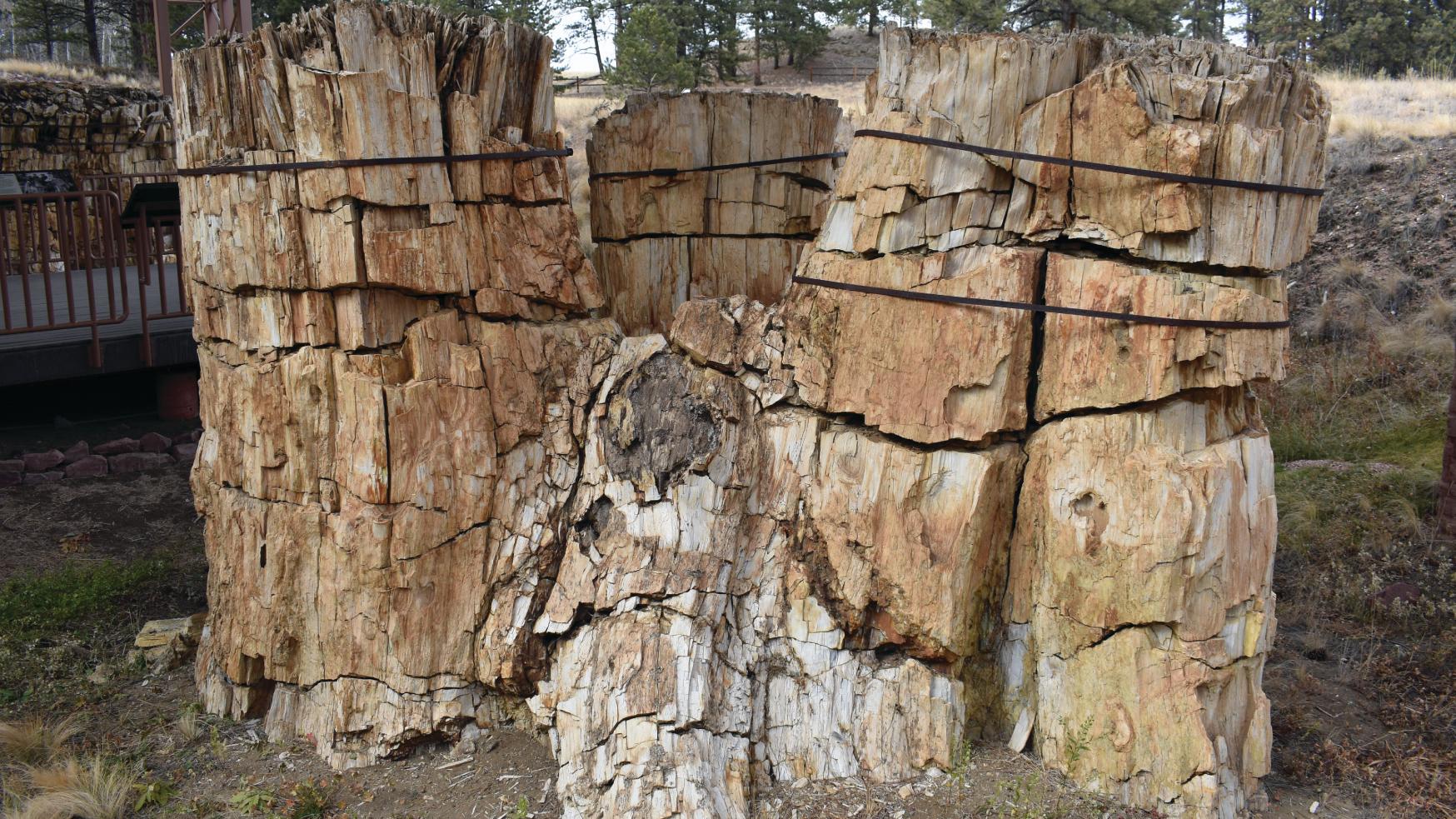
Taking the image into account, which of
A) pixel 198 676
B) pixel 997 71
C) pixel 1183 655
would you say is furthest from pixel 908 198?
pixel 198 676

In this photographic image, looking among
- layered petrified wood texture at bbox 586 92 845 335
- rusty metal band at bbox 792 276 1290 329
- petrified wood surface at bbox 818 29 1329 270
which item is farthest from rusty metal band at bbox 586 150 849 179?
rusty metal band at bbox 792 276 1290 329

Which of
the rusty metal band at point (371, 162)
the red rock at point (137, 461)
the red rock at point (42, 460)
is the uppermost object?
the rusty metal band at point (371, 162)

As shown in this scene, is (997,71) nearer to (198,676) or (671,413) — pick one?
(671,413)

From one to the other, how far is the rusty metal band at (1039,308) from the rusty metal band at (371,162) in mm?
1433

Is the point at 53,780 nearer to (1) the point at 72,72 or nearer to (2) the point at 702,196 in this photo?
(2) the point at 702,196

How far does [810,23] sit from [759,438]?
27125 millimetres

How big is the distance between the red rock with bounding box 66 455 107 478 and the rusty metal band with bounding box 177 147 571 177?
4192mm

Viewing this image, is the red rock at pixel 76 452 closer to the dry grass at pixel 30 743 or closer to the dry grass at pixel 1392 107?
the dry grass at pixel 30 743

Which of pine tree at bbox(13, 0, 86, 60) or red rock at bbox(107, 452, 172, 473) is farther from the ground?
pine tree at bbox(13, 0, 86, 60)

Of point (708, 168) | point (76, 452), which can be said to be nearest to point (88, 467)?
point (76, 452)

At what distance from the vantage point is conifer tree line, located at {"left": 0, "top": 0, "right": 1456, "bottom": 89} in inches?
749

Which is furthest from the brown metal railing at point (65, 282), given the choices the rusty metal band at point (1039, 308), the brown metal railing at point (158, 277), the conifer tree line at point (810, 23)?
the conifer tree line at point (810, 23)

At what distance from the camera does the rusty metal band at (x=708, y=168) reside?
18.2 feet

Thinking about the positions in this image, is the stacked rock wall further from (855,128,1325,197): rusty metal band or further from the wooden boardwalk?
(855,128,1325,197): rusty metal band
